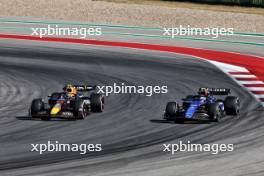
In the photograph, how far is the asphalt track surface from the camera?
60.1ft

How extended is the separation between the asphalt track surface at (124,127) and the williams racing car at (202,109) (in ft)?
0.81

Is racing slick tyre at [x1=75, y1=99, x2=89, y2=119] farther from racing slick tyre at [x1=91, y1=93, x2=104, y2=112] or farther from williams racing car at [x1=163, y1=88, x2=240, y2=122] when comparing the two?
williams racing car at [x1=163, y1=88, x2=240, y2=122]

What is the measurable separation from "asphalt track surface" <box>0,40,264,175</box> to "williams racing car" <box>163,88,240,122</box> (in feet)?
0.81

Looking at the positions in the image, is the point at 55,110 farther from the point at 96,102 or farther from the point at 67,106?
the point at 96,102

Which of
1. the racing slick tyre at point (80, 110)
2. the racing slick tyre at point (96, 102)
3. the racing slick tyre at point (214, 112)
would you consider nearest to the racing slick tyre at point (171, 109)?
the racing slick tyre at point (214, 112)

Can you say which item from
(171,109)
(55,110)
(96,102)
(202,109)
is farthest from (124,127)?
(202,109)

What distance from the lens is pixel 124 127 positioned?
22391 millimetres

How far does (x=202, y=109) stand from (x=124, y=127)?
236cm

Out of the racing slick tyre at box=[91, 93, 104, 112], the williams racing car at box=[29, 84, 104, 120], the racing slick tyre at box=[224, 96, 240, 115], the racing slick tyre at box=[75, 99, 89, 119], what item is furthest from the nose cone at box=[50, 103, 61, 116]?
the racing slick tyre at box=[224, 96, 240, 115]

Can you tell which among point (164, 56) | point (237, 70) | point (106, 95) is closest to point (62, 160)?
point (106, 95)

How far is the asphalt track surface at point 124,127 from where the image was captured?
1831cm

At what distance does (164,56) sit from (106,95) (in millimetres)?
9729

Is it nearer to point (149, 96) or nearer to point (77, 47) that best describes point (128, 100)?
point (149, 96)

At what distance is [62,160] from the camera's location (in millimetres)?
18875
